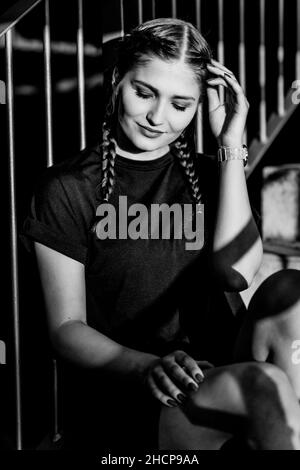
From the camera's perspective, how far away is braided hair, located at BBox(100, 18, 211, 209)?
4.93 feet

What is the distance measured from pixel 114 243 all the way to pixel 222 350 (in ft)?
1.41

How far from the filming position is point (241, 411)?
1097mm

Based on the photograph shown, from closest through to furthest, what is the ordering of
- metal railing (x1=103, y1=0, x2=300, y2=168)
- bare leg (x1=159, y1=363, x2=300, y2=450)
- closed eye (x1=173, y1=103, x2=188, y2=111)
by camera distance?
1. bare leg (x1=159, y1=363, x2=300, y2=450)
2. closed eye (x1=173, y1=103, x2=188, y2=111)
3. metal railing (x1=103, y1=0, x2=300, y2=168)

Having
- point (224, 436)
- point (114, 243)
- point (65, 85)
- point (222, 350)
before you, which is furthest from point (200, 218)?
point (65, 85)

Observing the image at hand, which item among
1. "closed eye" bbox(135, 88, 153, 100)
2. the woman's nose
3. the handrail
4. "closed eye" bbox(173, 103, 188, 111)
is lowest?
Answer: the woman's nose

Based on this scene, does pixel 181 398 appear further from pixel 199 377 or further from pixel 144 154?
pixel 144 154

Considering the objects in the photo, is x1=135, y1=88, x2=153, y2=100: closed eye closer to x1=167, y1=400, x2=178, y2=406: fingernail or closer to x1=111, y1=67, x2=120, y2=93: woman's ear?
x1=111, y1=67, x2=120, y2=93: woman's ear

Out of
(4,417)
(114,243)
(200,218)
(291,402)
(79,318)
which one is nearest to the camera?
(291,402)

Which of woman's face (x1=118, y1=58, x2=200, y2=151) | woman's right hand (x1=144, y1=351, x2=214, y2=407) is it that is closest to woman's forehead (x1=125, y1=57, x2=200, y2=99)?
woman's face (x1=118, y1=58, x2=200, y2=151)

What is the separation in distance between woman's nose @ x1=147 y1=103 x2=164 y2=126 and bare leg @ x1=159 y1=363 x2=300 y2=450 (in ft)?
2.18

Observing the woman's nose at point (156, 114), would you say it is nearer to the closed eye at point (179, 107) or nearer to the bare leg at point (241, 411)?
the closed eye at point (179, 107)

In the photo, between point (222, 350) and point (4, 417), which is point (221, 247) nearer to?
point (222, 350)

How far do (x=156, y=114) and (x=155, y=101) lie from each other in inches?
1.6

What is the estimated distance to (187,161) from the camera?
1658 millimetres
